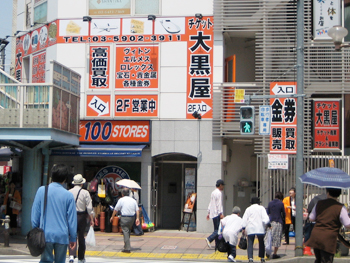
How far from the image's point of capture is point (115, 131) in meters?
19.4

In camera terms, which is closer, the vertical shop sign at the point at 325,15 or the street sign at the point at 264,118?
the street sign at the point at 264,118

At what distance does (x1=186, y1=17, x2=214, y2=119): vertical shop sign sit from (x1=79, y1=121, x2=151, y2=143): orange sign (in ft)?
5.73

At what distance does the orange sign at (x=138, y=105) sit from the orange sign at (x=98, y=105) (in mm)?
428

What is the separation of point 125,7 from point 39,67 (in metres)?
4.28

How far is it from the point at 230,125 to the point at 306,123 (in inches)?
103

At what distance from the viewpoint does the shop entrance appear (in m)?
19.9

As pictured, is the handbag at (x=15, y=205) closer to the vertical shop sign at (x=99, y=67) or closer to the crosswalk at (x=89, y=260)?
the crosswalk at (x=89, y=260)

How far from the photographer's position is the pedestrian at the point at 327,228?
25.5 feet

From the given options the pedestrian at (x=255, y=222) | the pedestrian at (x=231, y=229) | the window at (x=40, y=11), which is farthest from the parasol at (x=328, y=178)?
the window at (x=40, y=11)

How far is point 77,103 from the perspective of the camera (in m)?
17.6

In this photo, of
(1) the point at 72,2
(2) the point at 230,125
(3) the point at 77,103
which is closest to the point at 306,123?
(2) the point at 230,125

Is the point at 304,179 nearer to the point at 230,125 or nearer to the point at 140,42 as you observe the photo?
the point at 230,125

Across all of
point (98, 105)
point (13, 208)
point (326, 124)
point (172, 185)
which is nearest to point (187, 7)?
point (98, 105)

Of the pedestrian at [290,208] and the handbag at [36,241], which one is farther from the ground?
the handbag at [36,241]
